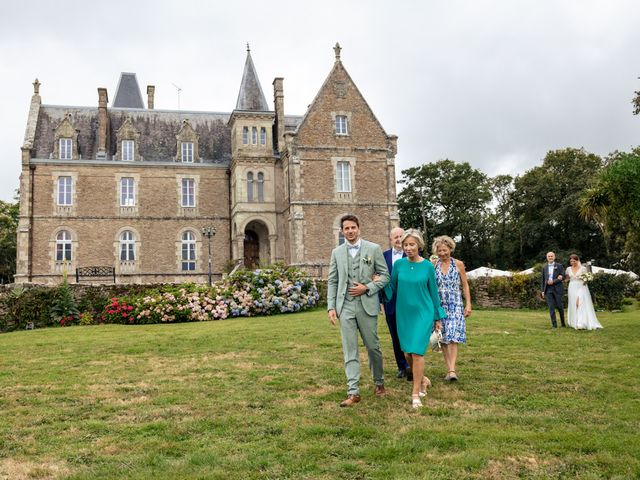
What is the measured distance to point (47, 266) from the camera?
3431 centimetres

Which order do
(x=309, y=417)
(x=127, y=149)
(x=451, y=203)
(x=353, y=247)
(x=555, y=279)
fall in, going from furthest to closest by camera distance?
(x=451, y=203) → (x=127, y=149) → (x=555, y=279) → (x=353, y=247) → (x=309, y=417)

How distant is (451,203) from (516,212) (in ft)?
23.7

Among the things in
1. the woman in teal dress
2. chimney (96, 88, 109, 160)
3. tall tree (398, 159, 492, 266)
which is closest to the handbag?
the woman in teal dress

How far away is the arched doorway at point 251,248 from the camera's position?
3741cm

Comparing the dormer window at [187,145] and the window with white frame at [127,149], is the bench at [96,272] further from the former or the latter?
the dormer window at [187,145]

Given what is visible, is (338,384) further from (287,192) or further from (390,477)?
(287,192)

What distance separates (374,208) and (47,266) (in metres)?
19.1

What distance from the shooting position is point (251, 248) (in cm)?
3753

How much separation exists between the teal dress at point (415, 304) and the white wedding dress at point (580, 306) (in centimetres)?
847

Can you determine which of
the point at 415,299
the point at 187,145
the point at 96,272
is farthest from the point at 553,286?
the point at 187,145

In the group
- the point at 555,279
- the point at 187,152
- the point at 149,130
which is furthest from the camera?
the point at 149,130

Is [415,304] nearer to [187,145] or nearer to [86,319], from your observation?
[86,319]

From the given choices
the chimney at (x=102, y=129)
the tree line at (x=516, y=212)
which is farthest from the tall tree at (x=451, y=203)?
the chimney at (x=102, y=129)

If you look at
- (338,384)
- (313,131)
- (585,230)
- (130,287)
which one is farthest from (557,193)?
(338,384)
